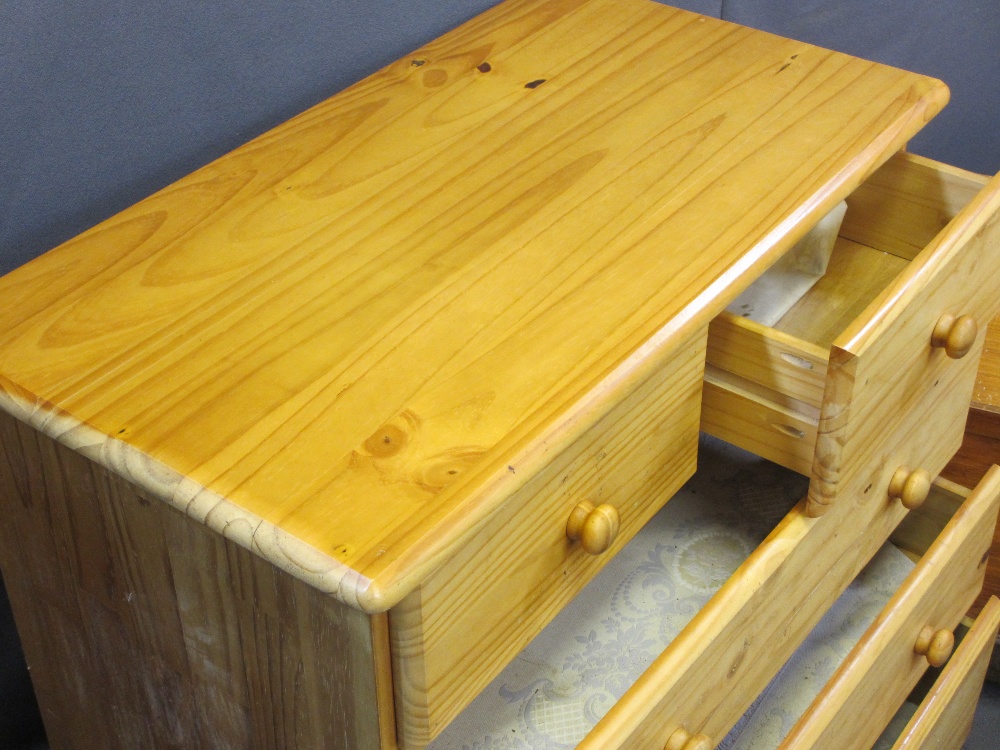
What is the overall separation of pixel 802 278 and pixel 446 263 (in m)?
0.42

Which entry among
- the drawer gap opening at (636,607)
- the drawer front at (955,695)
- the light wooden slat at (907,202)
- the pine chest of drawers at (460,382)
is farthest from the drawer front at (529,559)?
the drawer front at (955,695)

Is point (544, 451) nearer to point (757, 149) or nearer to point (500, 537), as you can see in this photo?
point (500, 537)

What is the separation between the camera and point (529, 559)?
72 centimetres

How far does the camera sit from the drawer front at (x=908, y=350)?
2.68ft

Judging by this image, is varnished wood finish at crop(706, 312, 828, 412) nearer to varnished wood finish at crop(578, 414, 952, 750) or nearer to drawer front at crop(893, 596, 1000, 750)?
varnished wood finish at crop(578, 414, 952, 750)

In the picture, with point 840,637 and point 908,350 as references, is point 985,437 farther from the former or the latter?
point 908,350

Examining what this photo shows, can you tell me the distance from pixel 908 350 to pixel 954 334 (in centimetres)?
5

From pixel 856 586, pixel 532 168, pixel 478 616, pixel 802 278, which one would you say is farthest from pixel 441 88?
pixel 856 586

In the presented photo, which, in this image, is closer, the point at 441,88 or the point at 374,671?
the point at 374,671

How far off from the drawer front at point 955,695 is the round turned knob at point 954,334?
0.43 meters

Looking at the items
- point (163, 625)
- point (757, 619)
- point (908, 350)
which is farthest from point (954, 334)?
point (163, 625)

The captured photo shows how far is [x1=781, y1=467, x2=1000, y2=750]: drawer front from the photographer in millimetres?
1002

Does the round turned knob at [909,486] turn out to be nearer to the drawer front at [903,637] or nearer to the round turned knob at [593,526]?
the drawer front at [903,637]

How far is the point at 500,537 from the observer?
2.24 feet
